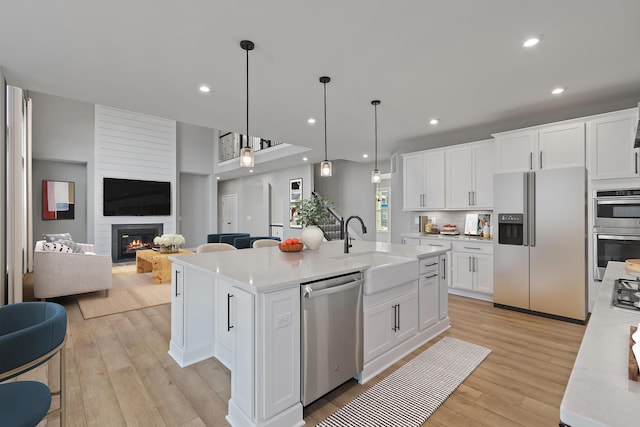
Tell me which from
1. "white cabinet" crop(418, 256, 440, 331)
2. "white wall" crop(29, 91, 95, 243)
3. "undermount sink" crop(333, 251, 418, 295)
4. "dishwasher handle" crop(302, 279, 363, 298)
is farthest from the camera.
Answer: "white wall" crop(29, 91, 95, 243)

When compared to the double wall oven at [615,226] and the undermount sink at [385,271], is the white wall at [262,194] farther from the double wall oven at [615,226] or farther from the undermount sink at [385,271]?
the double wall oven at [615,226]

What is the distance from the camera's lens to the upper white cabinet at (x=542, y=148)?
3574 mm

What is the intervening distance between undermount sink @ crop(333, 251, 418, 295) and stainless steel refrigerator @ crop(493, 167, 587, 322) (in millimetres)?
1980

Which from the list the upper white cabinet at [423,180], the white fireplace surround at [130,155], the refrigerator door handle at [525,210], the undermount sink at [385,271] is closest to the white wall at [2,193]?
the undermount sink at [385,271]

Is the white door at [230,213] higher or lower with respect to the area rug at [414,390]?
higher

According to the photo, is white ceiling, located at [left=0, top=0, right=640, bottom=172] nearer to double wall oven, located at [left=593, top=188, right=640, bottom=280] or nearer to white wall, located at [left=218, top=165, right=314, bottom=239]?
double wall oven, located at [left=593, top=188, right=640, bottom=280]

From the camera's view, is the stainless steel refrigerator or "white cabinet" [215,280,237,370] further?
the stainless steel refrigerator

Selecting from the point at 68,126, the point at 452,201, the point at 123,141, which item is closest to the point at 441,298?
the point at 452,201

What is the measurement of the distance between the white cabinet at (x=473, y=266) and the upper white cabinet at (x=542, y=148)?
116cm

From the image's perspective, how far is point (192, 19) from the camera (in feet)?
6.82

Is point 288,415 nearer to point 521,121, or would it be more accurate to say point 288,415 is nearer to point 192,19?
point 192,19

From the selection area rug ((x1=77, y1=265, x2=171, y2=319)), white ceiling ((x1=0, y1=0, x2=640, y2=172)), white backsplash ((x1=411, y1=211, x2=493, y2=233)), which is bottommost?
area rug ((x1=77, y1=265, x2=171, y2=319))

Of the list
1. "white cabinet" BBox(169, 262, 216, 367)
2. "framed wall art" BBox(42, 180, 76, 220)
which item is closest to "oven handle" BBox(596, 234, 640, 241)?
"white cabinet" BBox(169, 262, 216, 367)

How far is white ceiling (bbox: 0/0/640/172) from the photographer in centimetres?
200
